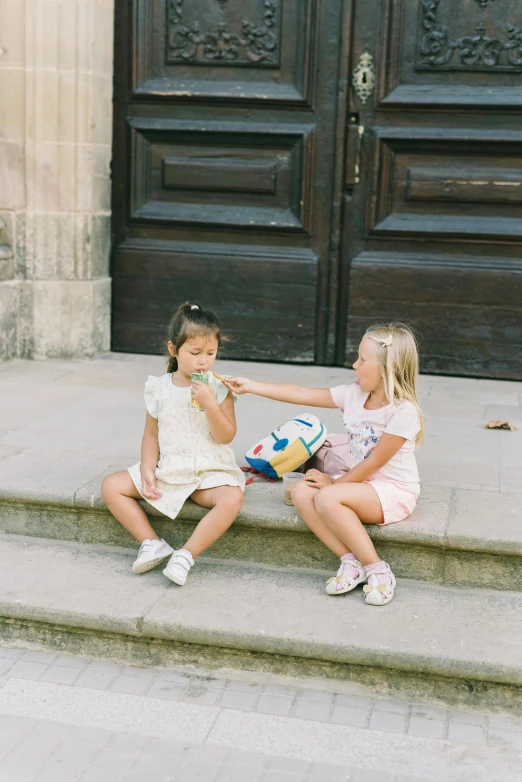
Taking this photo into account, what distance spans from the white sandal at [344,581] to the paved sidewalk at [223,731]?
33cm

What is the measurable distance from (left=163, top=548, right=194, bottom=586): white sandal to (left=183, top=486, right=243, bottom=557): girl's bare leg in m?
0.03

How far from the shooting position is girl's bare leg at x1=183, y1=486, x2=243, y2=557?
3.41 meters

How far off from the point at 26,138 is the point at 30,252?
24.6 inches

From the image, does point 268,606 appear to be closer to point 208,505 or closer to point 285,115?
point 208,505

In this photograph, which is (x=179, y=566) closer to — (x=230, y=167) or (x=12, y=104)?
(x=230, y=167)

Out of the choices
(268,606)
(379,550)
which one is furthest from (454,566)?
(268,606)

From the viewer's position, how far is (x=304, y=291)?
228 inches

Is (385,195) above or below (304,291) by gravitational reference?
above

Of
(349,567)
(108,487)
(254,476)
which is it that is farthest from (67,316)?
(349,567)

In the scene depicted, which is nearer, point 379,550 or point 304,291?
point 379,550

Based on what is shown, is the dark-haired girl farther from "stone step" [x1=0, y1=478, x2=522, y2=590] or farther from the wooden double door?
the wooden double door

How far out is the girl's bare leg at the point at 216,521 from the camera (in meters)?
3.41

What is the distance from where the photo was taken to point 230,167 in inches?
227

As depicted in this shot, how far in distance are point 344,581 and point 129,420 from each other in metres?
1.68
